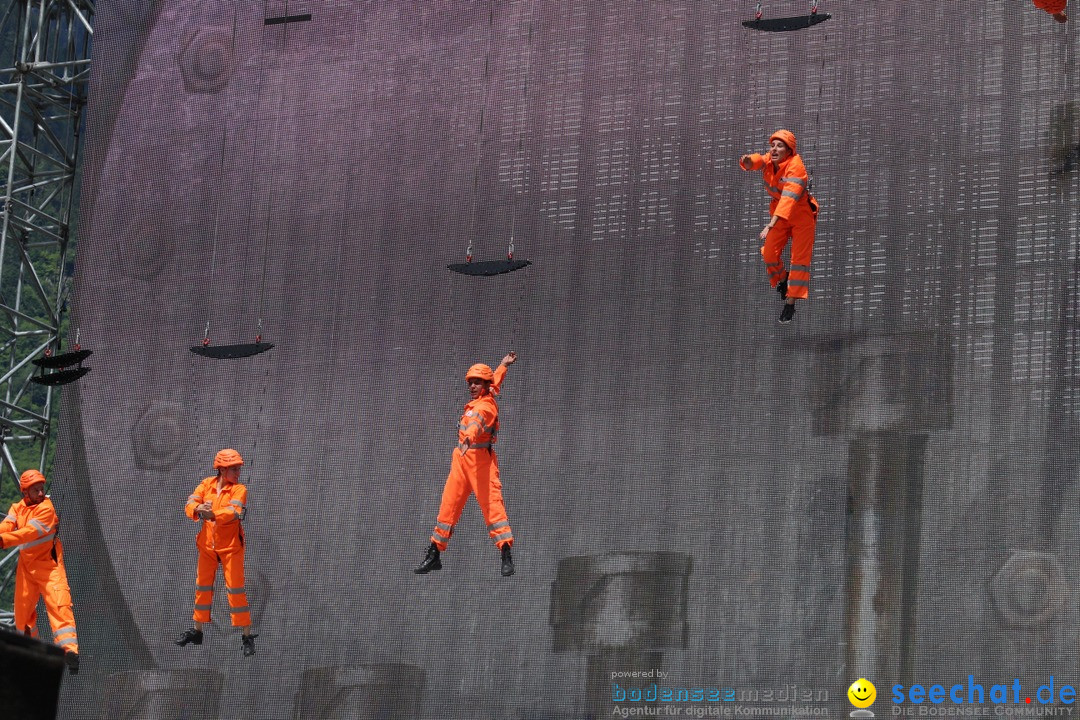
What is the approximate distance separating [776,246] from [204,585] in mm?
5189

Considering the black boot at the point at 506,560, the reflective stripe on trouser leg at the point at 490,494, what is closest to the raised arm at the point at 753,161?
the reflective stripe on trouser leg at the point at 490,494

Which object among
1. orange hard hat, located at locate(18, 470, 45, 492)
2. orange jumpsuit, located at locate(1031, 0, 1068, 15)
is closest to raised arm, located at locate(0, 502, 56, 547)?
orange hard hat, located at locate(18, 470, 45, 492)

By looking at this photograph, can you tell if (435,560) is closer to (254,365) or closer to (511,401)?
(511,401)

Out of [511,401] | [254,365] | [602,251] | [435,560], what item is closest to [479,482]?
[435,560]

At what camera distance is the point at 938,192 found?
41.4 feet

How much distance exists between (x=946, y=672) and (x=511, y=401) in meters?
4.08

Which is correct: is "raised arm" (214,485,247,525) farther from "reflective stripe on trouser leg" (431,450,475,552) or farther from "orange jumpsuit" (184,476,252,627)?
"reflective stripe on trouser leg" (431,450,475,552)

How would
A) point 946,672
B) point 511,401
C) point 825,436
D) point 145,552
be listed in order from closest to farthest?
point 946,672
point 825,436
point 511,401
point 145,552

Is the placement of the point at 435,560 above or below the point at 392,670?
above

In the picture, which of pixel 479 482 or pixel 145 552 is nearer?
pixel 479 482

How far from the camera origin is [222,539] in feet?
41.7

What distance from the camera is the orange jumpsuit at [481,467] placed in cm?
1160

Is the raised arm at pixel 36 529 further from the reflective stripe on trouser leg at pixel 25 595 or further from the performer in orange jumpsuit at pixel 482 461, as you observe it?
the performer in orange jumpsuit at pixel 482 461

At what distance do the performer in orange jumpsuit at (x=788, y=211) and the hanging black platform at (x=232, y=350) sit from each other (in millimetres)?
4623
